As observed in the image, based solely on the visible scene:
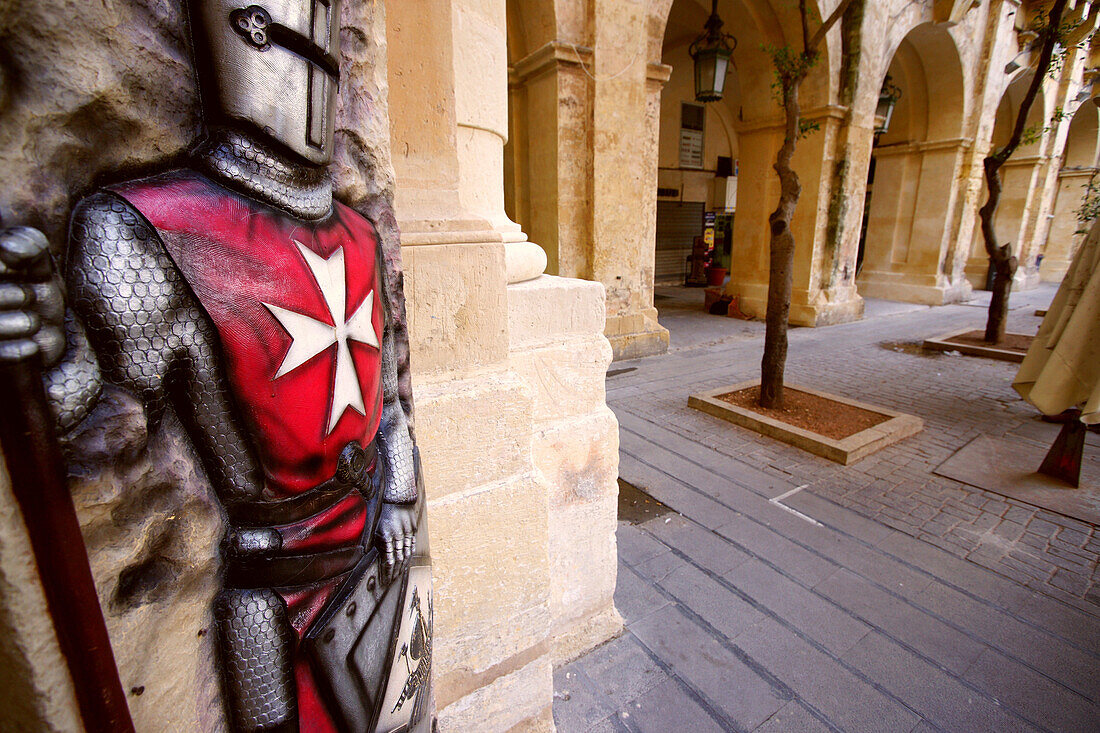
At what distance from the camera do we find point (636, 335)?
253 inches

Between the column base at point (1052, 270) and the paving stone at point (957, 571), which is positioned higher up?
the column base at point (1052, 270)

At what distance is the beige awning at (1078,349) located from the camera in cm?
314

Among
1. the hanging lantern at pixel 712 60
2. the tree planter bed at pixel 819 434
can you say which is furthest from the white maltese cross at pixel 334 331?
the hanging lantern at pixel 712 60

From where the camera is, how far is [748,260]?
8.77 metres

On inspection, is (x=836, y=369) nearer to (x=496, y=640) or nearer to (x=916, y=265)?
(x=496, y=640)

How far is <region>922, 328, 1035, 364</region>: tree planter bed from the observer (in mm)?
6340

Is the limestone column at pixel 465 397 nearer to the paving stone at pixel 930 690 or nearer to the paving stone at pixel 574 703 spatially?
the paving stone at pixel 574 703

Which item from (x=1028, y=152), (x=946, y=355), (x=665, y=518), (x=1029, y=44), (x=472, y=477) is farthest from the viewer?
(x=1028, y=152)

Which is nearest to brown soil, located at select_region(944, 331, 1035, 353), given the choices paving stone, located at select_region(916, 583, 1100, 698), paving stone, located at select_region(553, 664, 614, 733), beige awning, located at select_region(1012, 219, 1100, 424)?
beige awning, located at select_region(1012, 219, 1100, 424)

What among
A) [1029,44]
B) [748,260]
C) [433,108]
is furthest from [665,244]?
[433,108]

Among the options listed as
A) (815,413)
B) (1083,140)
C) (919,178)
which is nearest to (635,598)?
(815,413)

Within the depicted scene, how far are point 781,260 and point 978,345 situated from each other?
4.42 m

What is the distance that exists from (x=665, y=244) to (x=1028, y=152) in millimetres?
8689

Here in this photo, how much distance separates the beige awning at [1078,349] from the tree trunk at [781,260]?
5.36ft
